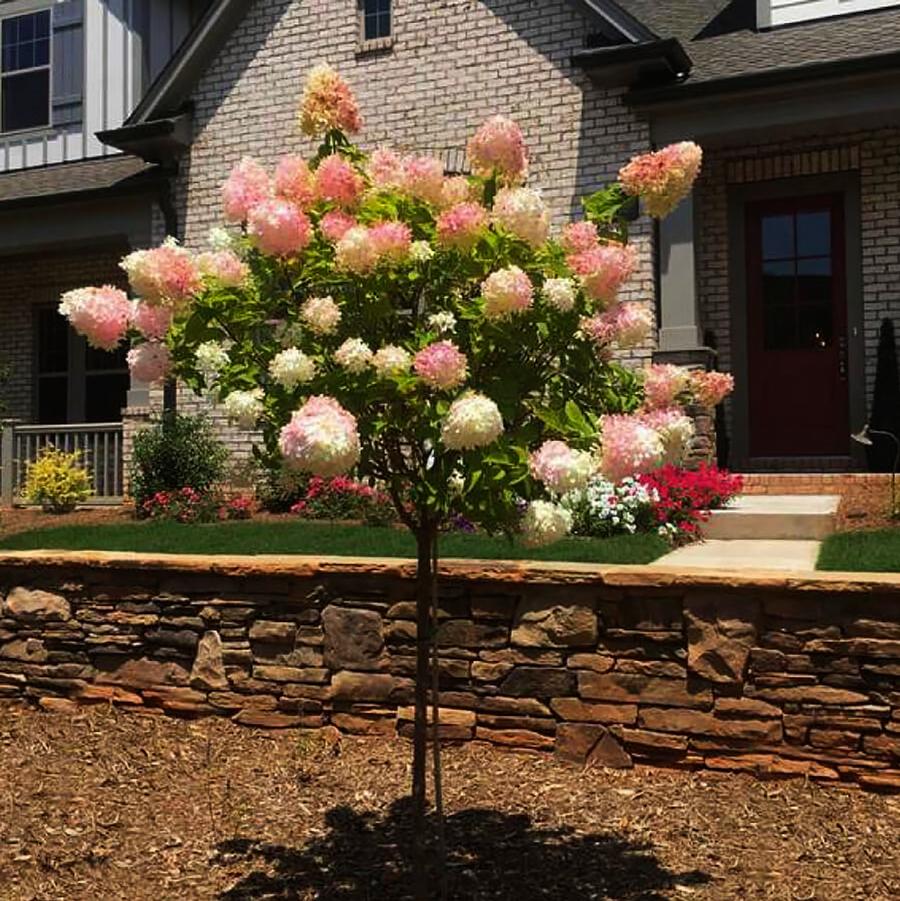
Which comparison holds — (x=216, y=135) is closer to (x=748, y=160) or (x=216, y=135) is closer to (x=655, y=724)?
(x=748, y=160)

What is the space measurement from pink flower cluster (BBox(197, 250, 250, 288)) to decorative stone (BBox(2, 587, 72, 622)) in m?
3.34

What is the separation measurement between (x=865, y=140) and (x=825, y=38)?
110 centimetres

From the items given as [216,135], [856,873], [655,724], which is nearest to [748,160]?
[216,135]

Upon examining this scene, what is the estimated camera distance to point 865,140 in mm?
10297

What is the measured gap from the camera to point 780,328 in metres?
10.8

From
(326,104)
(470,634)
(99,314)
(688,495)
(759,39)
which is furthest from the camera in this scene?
(759,39)

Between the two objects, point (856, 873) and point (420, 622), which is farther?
point (856, 873)

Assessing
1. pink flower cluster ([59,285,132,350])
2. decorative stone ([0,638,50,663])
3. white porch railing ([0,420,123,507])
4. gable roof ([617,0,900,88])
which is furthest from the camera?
white porch railing ([0,420,123,507])

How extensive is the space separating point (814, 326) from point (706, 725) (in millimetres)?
7262

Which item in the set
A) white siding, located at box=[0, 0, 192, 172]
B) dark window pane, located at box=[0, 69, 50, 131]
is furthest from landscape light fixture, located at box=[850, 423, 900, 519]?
dark window pane, located at box=[0, 69, 50, 131]

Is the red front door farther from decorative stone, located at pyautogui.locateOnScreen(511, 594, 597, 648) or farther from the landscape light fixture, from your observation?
decorative stone, located at pyautogui.locateOnScreen(511, 594, 597, 648)

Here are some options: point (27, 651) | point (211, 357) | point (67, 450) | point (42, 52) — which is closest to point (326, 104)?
point (211, 357)

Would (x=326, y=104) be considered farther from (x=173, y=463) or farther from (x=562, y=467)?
(x=173, y=463)

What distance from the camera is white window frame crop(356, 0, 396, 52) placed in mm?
11328
